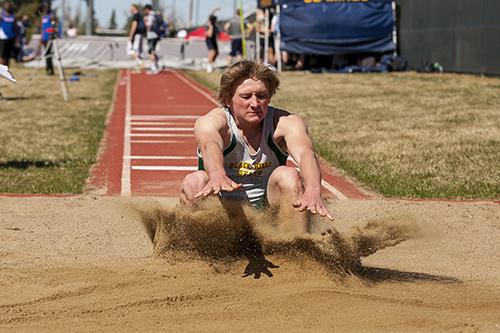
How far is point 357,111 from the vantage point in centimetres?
1775

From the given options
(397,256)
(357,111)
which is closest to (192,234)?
(397,256)

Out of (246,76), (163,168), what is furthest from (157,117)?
(246,76)

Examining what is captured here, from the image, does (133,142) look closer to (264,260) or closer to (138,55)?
(264,260)

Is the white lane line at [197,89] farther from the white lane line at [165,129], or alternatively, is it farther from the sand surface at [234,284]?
the sand surface at [234,284]

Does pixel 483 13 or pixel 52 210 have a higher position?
pixel 483 13

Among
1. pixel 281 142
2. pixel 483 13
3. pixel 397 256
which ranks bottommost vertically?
pixel 397 256

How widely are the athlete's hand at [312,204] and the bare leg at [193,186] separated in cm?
67

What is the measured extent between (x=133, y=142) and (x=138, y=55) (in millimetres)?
18659

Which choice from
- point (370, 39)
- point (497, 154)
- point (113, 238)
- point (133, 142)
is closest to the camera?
point (113, 238)

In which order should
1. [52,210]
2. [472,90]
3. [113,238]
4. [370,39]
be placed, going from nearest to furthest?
[113,238] → [52,210] → [472,90] → [370,39]

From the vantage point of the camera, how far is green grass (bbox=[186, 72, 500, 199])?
9.90 metres

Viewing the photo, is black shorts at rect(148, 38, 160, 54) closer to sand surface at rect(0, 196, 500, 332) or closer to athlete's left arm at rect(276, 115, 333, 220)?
sand surface at rect(0, 196, 500, 332)

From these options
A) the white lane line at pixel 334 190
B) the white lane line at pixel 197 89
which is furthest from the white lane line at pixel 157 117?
the white lane line at pixel 334 190

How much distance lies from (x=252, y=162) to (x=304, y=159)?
385 millimetres
